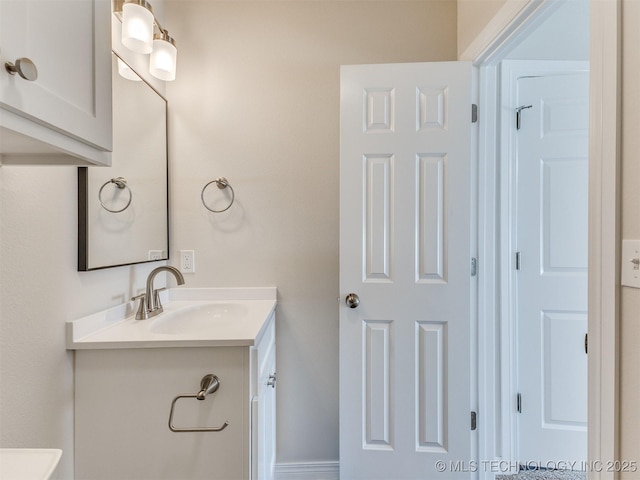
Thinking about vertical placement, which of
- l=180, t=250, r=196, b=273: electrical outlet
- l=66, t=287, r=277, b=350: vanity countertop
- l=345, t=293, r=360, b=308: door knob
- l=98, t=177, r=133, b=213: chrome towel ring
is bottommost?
l=66, t=287, r=277, b=350: vanity countertop

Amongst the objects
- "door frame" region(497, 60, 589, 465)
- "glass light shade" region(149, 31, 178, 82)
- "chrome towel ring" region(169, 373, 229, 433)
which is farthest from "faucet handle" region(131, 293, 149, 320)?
"door frame" region(497, 60, 589, 465)

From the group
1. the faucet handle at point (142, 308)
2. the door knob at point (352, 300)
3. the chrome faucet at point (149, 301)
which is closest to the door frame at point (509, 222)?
the door knob at point (352, 300)

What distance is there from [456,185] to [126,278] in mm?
1565

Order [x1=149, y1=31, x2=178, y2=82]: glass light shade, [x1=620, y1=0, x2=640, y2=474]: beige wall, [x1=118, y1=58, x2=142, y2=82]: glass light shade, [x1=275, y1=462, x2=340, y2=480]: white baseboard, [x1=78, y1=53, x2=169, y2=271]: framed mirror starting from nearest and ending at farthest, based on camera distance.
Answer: [x1=620, y1=0, x2=640, y2=474]: beige wall → [x1=78, y1=53, x2=169, y2=271]: framed mirror → [x1=118, y1=58, x2=142, y2=82]: glass light shade → [x1=149, y1=31, x2=178, y2=82]: glass light shade → [x1=275, y1=462, x2=340, y2=480]: white baseboard

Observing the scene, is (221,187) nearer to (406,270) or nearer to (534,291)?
(406,270)

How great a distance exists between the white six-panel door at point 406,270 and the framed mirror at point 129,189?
3.05 feet

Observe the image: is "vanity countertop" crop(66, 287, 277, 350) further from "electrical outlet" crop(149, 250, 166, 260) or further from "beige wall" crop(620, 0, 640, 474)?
"beige wall" crop(620, 0, 640, 474)

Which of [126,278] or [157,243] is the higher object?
[157,243]

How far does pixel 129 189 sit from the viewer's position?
1374 mm

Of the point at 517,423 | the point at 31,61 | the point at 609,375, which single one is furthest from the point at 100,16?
the point at 517,423

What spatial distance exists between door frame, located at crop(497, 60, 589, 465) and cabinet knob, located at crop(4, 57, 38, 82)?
6.03 feet

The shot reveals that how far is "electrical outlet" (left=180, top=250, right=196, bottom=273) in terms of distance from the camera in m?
1.73

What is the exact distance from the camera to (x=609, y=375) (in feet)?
2.59

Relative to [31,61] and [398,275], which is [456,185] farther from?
[31,61]
